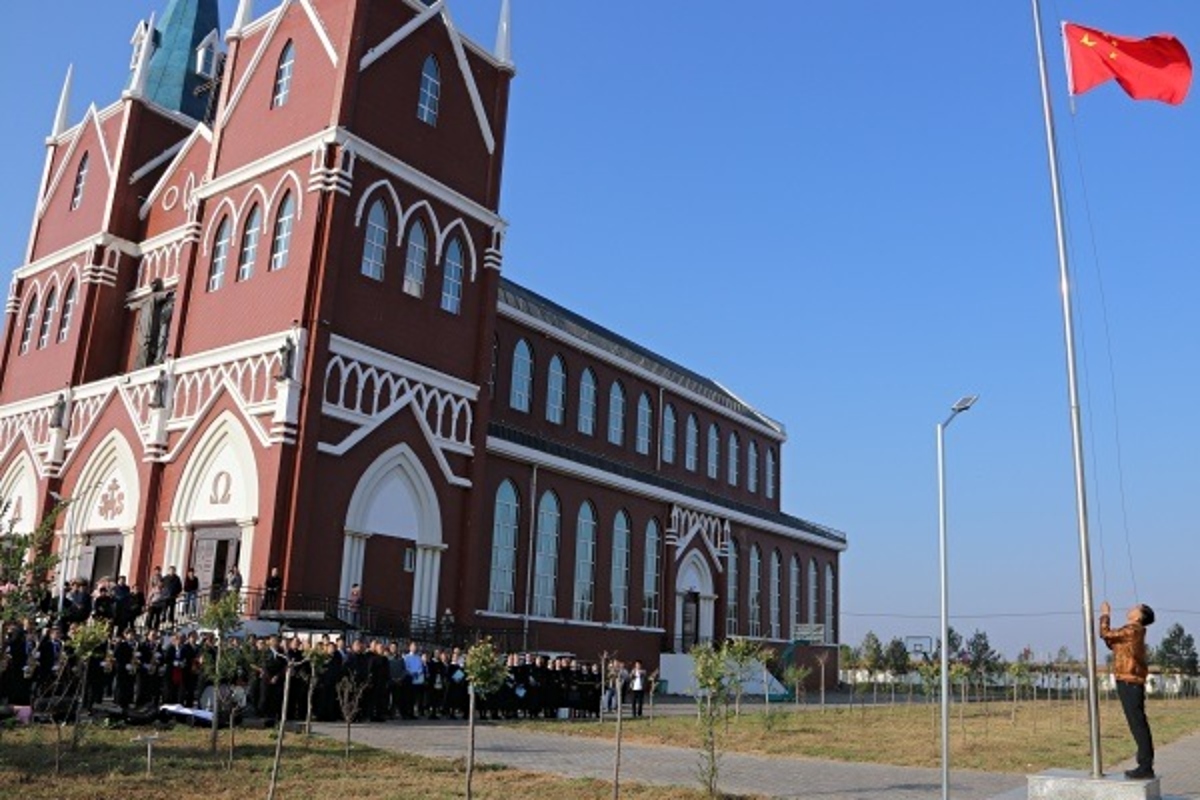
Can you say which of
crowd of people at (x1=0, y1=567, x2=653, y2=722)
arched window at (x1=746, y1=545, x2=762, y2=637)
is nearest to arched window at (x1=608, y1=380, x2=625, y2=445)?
arched window at (x1=746, y1=545, x2=762, y2=637)

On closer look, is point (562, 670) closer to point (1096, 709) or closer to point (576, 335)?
point (1096, 709)

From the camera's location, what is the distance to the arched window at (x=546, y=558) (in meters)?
33.3

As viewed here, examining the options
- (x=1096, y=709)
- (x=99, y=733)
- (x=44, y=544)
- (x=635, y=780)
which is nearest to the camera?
→ (x=1096, y=709)

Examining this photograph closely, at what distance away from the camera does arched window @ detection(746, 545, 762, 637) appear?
44562 millimetres

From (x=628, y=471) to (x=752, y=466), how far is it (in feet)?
50.1

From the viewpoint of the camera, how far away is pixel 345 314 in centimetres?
2608

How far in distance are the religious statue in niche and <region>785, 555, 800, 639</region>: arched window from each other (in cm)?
2827

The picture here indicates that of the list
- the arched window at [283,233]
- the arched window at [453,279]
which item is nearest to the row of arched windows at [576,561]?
the arched window at [453,279]

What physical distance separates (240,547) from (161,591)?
223 cm

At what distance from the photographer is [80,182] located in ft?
115

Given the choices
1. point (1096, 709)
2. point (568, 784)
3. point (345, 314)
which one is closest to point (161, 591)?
point (345, 314)

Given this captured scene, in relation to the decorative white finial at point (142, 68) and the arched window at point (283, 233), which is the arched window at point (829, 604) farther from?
the decorative white finial at point (142, 68)

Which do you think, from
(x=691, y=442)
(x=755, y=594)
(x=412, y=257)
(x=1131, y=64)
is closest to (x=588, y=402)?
(x=691, y=442)

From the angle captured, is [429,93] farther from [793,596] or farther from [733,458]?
[793,596]
